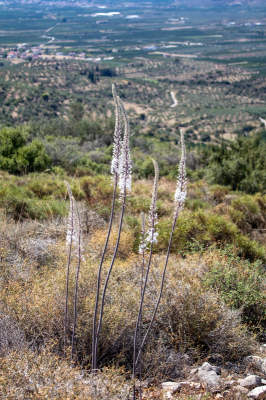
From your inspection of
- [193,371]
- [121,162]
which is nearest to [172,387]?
[193,371]

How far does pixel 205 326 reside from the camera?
3.71 meters

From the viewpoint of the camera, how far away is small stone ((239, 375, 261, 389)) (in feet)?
10.1

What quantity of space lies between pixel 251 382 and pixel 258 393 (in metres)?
0.19

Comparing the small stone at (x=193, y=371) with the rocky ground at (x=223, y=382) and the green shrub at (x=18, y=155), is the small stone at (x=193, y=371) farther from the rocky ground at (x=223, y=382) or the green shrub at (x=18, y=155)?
the green shrub at (x=18, y=155)

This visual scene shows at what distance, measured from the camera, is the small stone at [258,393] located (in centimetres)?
288

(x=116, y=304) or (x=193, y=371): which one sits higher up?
(x=116, y=304)

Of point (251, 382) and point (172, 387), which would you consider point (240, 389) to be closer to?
point (251, 382)

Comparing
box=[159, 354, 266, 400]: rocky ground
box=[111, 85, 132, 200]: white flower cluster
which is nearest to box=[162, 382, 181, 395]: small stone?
box=[159, 354, 266, 400]: rocky ground

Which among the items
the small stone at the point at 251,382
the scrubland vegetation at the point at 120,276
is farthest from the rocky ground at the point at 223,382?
the scrubland vegetation at the point at 120,276

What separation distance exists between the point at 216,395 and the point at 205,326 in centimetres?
86

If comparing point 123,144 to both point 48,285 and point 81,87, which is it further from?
point 81,87

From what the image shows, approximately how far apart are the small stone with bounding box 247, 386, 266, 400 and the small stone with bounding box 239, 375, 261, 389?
0.43 feet

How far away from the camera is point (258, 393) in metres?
2.90

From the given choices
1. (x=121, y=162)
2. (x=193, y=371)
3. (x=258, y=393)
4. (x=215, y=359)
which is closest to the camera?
(x=121, y=162)
